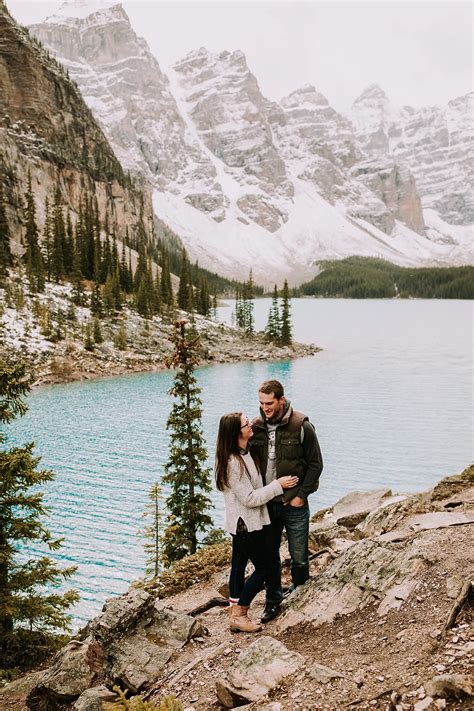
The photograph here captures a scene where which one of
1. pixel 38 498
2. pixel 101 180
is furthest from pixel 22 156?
pixel 38 498

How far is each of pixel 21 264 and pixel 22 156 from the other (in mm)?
38011

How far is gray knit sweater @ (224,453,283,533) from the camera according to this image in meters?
6.77

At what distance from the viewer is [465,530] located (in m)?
8.45

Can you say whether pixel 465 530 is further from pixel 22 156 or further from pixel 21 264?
pixel 22 156

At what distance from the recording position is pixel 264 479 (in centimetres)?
716

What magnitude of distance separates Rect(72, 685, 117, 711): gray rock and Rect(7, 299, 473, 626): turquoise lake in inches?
372

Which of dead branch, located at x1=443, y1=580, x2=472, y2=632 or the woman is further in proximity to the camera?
the woman

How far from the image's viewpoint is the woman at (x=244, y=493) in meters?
6.75

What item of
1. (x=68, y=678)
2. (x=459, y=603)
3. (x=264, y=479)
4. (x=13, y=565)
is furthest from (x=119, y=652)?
(x=459, y=603)

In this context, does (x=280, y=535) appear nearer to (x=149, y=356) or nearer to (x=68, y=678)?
(x=68, y=678)

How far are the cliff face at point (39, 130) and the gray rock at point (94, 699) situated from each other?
312 feet

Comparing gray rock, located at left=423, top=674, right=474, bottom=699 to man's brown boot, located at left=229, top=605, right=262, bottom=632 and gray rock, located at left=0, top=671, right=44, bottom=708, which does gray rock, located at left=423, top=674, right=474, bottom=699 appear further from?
gray rock, located at left=0, top=671, right=44, bottom=708

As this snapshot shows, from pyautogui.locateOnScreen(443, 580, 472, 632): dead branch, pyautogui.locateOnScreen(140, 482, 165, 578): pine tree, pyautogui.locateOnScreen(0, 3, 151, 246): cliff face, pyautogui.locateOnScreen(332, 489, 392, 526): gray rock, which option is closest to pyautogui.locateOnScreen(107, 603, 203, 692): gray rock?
pyautogui.locateOnScreen(443, 580, 472, 632): dead branch

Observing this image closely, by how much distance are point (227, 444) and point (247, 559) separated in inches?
72.3
